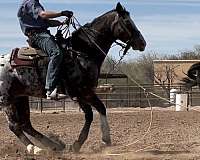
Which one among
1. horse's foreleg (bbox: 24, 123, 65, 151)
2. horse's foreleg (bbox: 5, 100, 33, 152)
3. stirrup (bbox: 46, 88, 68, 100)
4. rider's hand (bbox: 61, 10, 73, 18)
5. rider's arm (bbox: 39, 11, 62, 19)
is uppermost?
rider's hand (bbox: 61, 10, 73, 18)

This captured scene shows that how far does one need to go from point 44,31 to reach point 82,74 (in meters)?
1.05

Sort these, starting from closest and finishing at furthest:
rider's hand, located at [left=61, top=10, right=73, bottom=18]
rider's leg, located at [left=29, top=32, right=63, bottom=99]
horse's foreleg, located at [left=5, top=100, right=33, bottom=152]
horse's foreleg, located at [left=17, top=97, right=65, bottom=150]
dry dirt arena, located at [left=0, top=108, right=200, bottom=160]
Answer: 1. dry dirt arena, located at [left=0, top=108, right=200, bottom=160]
2. rider's leg, located at [left=29, top=32, right=63, bottom=99]
3. rider's hand, located at [left=61, top=10, right=73, bottom=18]
4. horse's foreleg, located at [left=17, top=97, right=65, bottom=150]
5. horse's foreleg, located at [left=5, top=100, right=33, bottom=152]

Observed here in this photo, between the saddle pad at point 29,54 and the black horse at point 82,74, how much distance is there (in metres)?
0.13

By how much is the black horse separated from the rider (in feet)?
0.91

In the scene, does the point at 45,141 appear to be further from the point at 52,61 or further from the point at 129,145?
the point at 129,145

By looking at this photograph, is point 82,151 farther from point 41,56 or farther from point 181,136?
point 181,136

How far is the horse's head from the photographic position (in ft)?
35.1

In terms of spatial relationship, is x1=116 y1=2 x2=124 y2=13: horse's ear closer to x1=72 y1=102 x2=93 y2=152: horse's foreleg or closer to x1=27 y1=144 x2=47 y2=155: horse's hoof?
x1=72 y1=102 x2=93 y2=152: horse's foreleg

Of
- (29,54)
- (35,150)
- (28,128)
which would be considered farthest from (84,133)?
(29,54)

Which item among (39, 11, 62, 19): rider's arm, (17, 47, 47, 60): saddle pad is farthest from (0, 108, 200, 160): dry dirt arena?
(39, 11, 62, 19): rider's arm

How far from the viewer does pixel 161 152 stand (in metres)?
10.4

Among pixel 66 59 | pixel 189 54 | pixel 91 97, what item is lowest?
pixel 91 97

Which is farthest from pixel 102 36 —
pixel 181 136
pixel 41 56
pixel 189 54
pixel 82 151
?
pixel 189 54

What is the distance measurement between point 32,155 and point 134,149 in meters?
2.13
